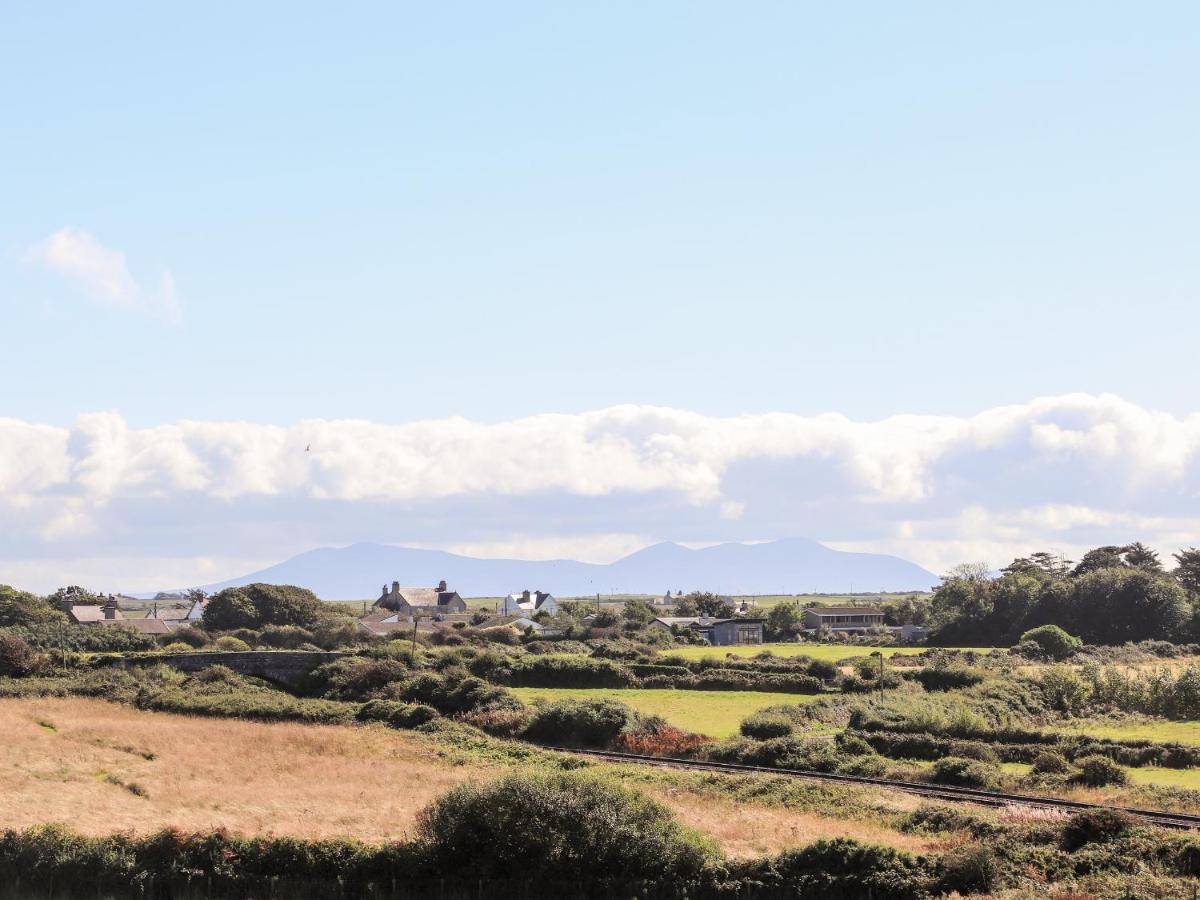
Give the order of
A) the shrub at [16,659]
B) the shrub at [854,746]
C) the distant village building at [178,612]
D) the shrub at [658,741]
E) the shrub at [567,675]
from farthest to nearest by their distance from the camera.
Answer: the distant village building at [178,612]
the shrub at [16,659]
the shrub at [567,675]
the shrub at [658,741]
the shrub at [854,746]

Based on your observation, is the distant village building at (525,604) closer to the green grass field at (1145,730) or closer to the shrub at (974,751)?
the green grass field at (1145,730)

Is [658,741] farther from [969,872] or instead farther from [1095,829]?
[969,872]

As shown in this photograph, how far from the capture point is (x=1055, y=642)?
95125 millimetres

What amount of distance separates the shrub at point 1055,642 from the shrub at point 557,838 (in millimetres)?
73458

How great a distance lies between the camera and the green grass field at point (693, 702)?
58.9 meters

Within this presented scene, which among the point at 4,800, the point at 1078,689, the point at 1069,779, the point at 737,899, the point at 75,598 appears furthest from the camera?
the point at 75,598

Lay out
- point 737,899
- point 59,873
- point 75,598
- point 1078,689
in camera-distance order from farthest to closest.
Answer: point 75,598 < point 1078,689 < point 59,873 < point 737,899

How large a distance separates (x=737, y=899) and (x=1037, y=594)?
98657 millimetres

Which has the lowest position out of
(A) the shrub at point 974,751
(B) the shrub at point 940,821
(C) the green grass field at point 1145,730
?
(C) the green grass field at point 1145,730

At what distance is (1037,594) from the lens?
11612 centimetres

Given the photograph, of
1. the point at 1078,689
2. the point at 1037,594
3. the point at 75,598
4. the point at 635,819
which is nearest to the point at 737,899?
the point at 635,819

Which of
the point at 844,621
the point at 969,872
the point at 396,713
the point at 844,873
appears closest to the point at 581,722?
the point at 396,713

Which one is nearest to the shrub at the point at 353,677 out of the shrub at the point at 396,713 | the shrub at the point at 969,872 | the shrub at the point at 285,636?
the shrub at the point at 396,713

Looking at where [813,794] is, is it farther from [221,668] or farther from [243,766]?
[221,668]
